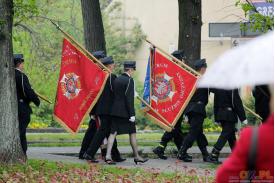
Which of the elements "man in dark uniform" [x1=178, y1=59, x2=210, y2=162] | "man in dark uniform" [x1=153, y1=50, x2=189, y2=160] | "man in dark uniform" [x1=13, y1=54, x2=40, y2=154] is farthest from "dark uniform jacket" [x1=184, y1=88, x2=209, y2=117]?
"man in dark uniform" [x1=13, y1=54, x2=40, y2=154]

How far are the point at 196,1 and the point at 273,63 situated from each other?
1380cm

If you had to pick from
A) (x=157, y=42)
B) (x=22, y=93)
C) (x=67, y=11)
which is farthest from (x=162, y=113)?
(x=157, y=42)

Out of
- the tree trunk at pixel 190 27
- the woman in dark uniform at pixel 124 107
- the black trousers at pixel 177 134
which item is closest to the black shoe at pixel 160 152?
the black trousers at pixel 177 134

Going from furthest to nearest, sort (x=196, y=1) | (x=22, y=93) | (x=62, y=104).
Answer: (x=196, y=1)
(x=62, y=104)
(x=22, y=93)

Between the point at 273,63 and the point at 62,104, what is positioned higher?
the point at 273,63

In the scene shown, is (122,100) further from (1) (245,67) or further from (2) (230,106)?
(1) (245,67)

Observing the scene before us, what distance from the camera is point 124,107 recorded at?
49.7 ft

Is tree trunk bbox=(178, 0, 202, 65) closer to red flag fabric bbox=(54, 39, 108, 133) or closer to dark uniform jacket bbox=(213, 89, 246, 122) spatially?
dark uniform jacket bbox=(213, 89, 246, 122)

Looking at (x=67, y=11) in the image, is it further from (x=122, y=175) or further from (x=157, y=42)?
(x=122, y=175)

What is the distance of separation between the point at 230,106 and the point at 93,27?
207 inches

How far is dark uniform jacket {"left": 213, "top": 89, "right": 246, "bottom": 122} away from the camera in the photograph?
15.5 meters

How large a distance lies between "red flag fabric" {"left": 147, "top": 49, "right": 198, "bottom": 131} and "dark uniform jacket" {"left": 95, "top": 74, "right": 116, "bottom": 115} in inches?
47.5

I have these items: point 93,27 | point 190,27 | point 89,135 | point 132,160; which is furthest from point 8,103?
point 93,27

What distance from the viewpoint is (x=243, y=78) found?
4.72 metres
